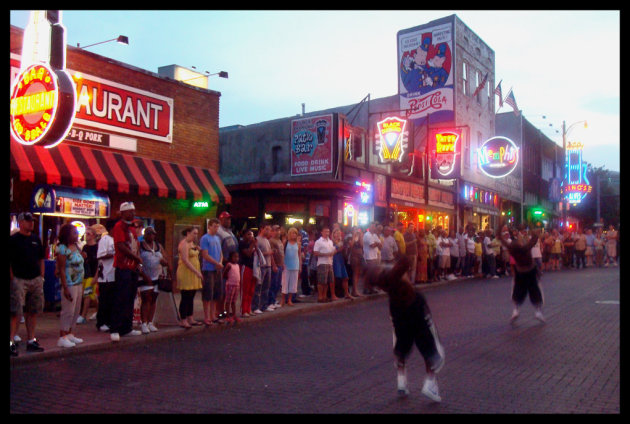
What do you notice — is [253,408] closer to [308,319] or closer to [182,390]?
[182,390]

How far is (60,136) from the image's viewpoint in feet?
38.3

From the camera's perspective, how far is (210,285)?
11.5m

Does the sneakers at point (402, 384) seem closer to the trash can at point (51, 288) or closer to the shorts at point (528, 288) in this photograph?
the shorts at point (528, 288)

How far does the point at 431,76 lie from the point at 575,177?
955 inches

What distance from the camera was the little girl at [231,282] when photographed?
473 inches

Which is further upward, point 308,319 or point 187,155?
point 187,155

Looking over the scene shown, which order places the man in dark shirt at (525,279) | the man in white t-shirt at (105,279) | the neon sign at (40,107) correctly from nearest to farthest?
the man in white t-shirt at (105,279) → the neon sign at (40,107) → the man in dark shirt at (525,279)

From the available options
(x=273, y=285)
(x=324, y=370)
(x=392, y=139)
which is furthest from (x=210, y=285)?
(x=392, y=139)

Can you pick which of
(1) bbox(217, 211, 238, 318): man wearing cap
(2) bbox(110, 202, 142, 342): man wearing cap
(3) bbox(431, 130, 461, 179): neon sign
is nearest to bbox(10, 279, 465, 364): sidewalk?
(2) bbox(110, 202, 142, 342): man wearing cap

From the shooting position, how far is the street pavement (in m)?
6.18

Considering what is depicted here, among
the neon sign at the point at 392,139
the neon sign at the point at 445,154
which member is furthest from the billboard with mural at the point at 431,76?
the neon sign at the point at 392,139

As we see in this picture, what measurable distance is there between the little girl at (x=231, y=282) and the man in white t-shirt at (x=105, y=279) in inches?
91.5
